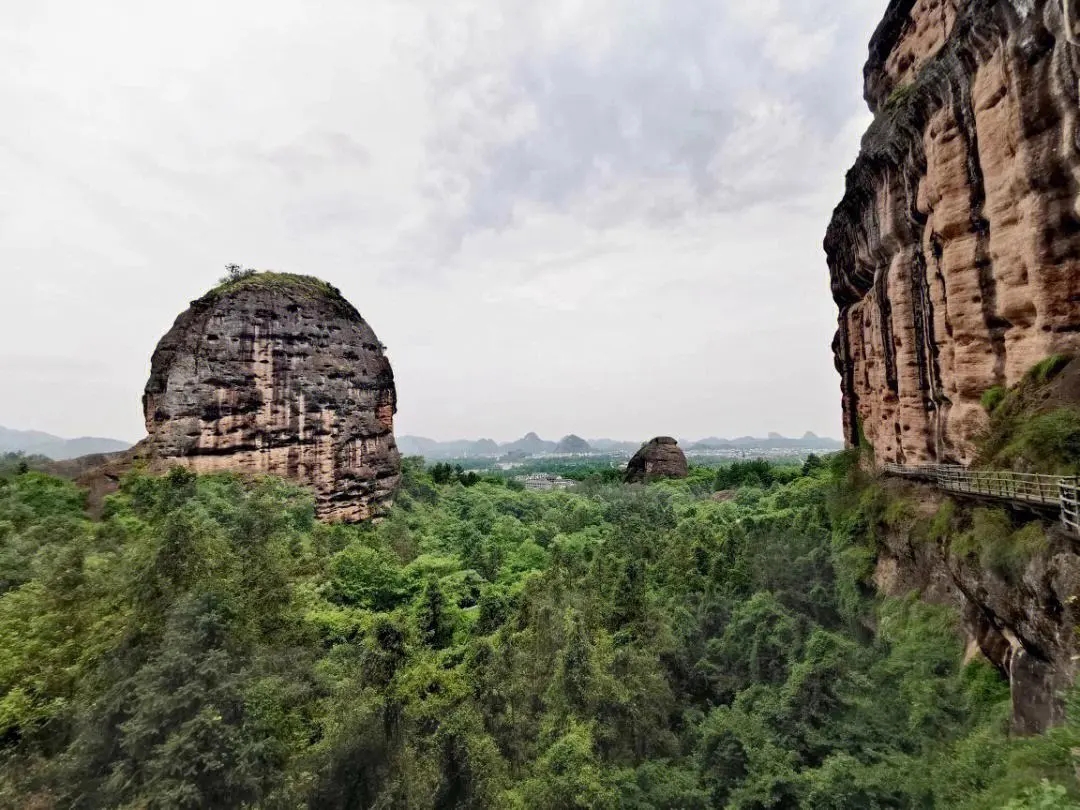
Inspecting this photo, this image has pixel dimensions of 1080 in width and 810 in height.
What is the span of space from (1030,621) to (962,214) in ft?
41.8

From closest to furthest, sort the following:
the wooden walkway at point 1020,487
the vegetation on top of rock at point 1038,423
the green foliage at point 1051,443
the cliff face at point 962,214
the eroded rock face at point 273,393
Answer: the wooden walkway at point 1020,487 → the green foliage at point 1051,443 → the vegetation on top of rock at point 1038,423 → the cliff face at point 962,214 → the eroded rock face at point 273,393

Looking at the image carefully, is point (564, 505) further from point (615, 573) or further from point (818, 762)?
point (818, 762)

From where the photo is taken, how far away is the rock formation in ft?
251

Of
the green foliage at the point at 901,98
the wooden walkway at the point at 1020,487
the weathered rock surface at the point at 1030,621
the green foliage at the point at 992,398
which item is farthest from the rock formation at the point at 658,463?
the weathered rock surface at the point at 1030,621

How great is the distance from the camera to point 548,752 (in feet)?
41.8

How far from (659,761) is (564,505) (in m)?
36.2

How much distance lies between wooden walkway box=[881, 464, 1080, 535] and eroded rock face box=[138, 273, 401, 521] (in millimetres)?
38629

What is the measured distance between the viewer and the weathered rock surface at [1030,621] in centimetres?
802

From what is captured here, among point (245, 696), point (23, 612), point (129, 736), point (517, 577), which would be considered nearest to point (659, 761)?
point (245, 696)

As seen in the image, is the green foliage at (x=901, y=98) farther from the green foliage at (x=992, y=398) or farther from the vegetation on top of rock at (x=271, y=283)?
the vegetation on top of rock at (x=271, y=283)

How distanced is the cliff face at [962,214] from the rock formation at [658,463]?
52.4m

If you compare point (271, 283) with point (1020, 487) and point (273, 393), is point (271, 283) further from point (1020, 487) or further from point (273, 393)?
point (1020, 487)

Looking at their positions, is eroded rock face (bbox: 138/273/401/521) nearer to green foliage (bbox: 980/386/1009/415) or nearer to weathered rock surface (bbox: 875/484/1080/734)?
weathered rock surface (bbox: 875/484/1080/734)

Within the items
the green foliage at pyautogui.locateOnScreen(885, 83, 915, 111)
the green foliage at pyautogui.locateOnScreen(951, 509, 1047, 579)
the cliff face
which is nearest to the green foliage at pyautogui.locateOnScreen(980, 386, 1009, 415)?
the cliff face
